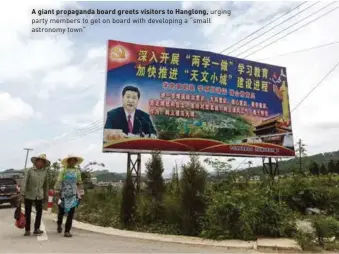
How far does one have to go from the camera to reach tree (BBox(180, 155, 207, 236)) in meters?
7.91

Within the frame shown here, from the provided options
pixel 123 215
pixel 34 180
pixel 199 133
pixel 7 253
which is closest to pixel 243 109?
pixel 199 133

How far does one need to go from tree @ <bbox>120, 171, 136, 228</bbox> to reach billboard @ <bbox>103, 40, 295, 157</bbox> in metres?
3.66

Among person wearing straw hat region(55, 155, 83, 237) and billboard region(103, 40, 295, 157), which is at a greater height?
billboard region(103, 40, 295, 157)

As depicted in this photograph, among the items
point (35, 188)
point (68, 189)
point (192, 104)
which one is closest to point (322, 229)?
point (68, 189)

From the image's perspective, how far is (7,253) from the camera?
18.6ft

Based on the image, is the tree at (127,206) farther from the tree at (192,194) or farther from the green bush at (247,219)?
the green bush at (247,219)

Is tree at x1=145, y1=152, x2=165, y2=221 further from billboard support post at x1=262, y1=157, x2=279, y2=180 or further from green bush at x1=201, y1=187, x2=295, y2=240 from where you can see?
billboard support post at x1=262, y1=157, x2=279, y2=180

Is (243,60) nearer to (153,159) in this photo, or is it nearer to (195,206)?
(153,159)

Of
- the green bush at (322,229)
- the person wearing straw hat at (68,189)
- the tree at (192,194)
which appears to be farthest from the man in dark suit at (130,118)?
the green bush at (322,229)

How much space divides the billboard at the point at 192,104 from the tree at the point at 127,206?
144 inches

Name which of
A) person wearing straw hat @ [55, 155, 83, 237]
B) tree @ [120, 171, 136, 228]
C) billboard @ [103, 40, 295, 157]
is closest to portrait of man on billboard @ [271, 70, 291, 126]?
billboard @ [103, 40, 295, 157]

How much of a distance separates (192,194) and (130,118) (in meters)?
5.80

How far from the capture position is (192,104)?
14695 mm

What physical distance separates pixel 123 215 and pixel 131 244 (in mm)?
2550
